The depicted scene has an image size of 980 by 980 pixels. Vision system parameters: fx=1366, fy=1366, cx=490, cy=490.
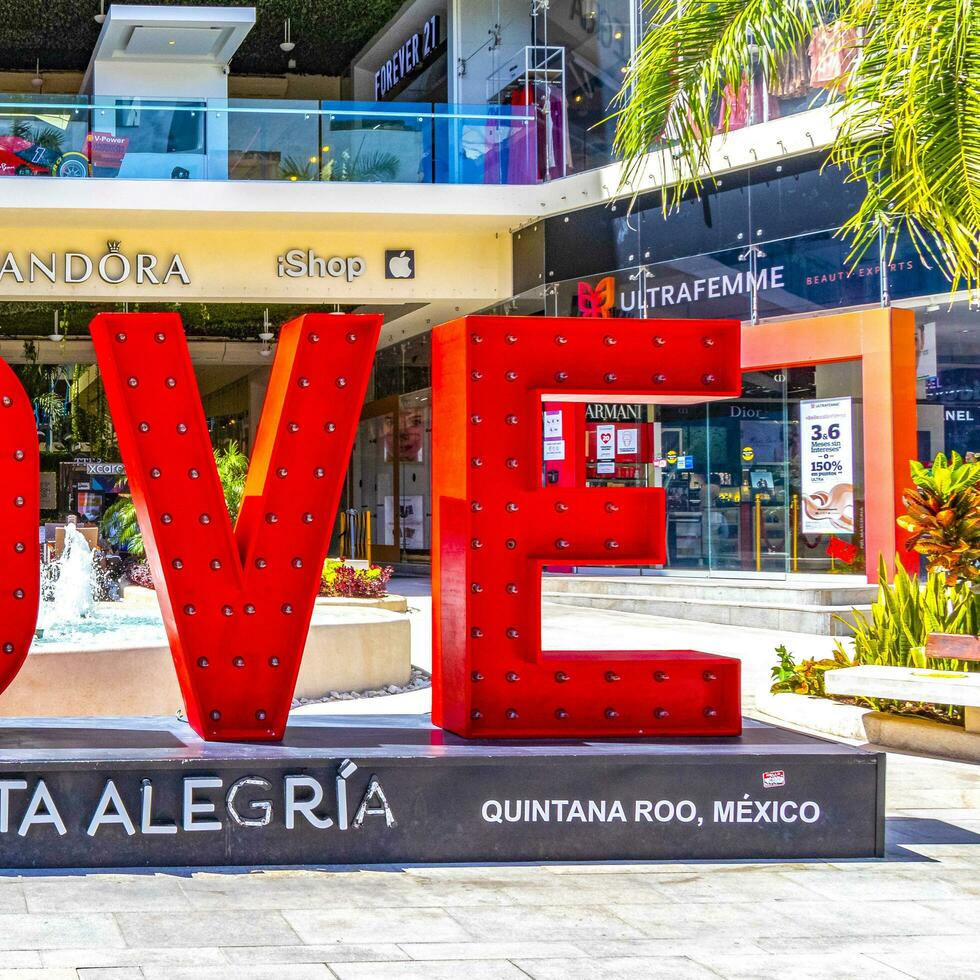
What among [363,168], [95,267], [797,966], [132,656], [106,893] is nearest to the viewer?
[797,966]

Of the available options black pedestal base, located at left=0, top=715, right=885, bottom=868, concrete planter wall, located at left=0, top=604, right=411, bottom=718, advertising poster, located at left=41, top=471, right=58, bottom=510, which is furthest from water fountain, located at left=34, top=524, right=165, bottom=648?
advertising poster, located at left=41, top=471, right=58, bottom=510

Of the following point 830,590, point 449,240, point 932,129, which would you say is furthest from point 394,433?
point 932,129

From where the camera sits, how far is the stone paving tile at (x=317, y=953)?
427cm

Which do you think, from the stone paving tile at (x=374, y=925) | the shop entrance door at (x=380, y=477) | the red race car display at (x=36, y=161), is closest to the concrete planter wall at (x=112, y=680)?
the stone paving tile at (x=374, y=925)

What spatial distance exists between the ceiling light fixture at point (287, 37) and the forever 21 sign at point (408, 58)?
2034mm

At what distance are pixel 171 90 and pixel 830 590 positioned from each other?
17145mm

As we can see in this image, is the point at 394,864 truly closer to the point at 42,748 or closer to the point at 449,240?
the point at 42,748

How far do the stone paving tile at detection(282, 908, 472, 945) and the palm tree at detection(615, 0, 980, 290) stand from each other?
481 centimetres

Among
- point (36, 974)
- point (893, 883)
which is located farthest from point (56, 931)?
point (893, 883)

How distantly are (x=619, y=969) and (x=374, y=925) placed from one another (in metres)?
0.90

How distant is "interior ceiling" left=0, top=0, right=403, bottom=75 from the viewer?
90.2 ft

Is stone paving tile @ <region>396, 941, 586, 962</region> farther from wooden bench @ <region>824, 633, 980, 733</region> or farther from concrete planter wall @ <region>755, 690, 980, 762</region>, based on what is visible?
concrete planter wall @ <region>755, 690, 980, 762</region>

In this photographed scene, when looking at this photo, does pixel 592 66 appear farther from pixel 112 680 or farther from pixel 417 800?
pixel 417 800

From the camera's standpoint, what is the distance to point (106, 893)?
16.3 feet
